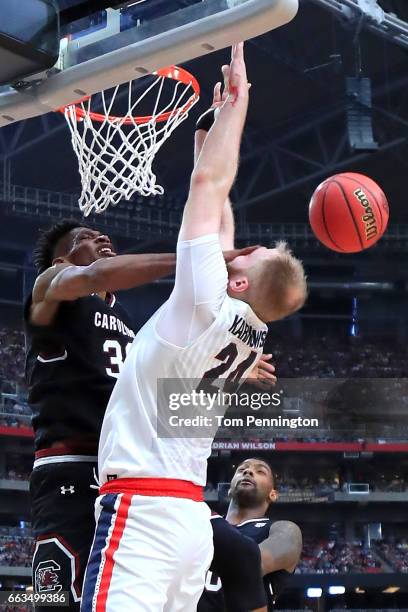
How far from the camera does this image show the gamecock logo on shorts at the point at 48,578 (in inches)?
120

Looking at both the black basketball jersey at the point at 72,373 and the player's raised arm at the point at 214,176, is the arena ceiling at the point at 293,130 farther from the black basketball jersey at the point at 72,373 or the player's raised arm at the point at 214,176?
the player's raised arm at the point at 214,176

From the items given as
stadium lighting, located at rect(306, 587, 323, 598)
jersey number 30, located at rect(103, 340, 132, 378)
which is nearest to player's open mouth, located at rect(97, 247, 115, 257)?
jersey number 30, located at rect(103, 340, 132, 378)

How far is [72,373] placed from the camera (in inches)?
130

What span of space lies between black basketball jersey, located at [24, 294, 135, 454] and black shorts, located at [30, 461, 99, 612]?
0.11 m

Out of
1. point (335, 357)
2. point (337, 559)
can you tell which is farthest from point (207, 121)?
point (335, 357)

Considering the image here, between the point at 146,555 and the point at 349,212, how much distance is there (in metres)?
4.82

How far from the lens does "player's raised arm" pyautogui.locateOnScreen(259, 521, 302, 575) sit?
4199 millimetres

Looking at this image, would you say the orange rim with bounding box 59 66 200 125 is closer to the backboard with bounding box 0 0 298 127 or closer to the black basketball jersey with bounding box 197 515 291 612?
the backboard with bounding box 0 0 298 127

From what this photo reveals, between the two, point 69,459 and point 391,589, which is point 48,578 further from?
point 391,589

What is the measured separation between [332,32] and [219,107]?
14.2 m

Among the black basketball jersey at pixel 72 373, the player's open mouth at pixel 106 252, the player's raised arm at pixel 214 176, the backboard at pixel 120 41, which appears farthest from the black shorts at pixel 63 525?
the backboard at pixel 120 41

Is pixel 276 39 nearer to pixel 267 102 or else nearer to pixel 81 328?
pixel 267 102

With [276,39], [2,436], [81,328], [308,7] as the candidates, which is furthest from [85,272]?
[2,436]

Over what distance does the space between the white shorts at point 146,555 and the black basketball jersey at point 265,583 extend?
1.32 metres
